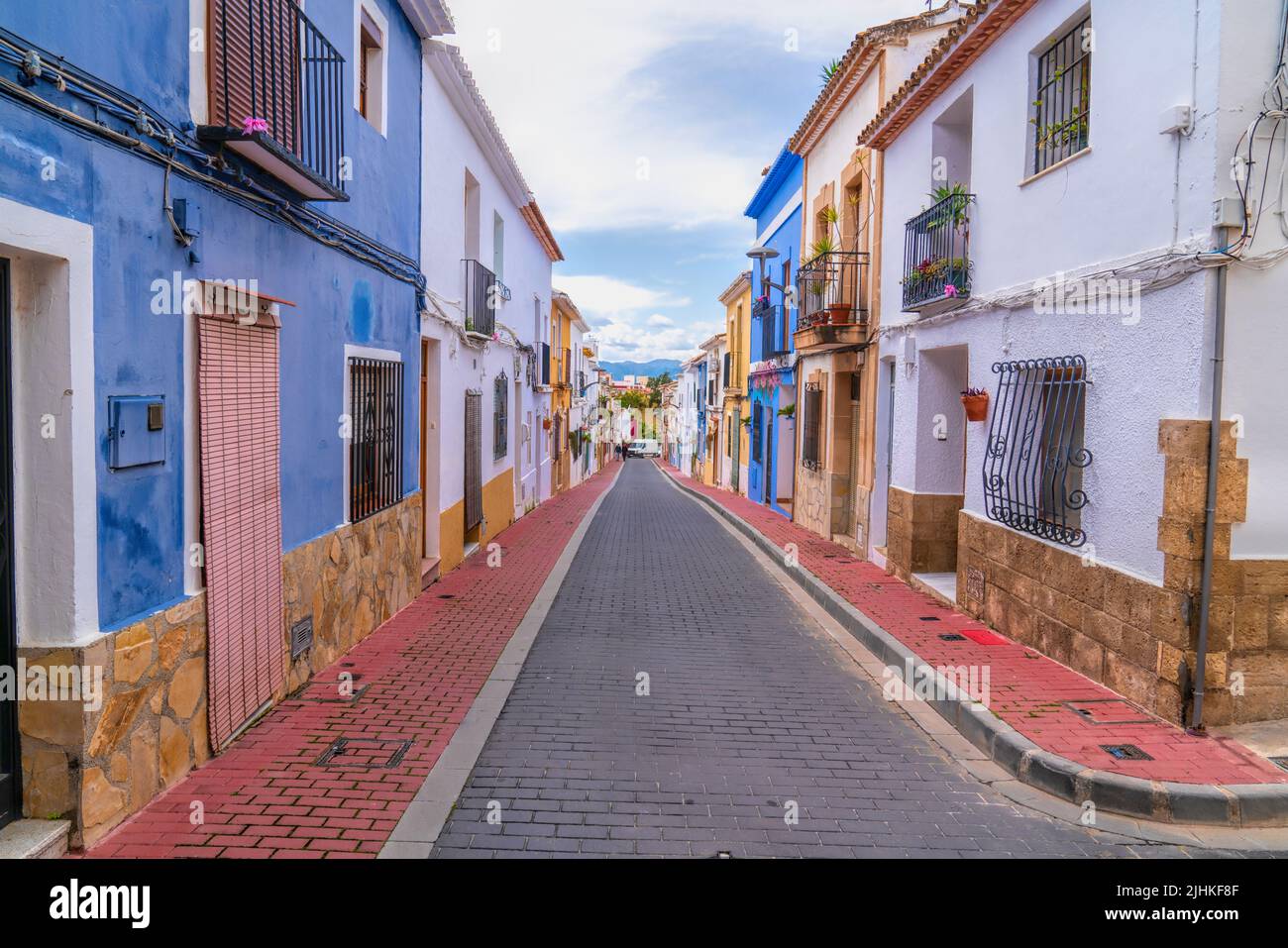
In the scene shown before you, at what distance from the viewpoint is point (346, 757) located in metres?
5.11

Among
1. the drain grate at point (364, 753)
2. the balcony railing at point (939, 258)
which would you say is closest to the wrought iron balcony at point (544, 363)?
the balcony railing at point (939, 258)

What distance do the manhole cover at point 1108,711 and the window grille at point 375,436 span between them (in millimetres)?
5765

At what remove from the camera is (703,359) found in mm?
43375

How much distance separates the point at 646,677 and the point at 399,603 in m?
3.18

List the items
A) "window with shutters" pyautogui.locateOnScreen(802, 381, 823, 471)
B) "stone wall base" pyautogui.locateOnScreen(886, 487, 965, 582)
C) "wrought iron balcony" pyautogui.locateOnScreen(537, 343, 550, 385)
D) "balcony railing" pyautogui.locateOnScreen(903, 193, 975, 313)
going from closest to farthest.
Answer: "balcony railing" pyautogui.locateOnScreen(903, 193, 975, 313), "stone wall base" pyautogui.locateOnScreen(886, 487, 965, 582), "window with shutters" pyautogui.locateOnScreen(802, 381, 823, 471), "wrought iron balcony" pyautogui.locateOnScreen(537, 343, 550, 385)

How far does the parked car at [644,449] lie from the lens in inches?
3670

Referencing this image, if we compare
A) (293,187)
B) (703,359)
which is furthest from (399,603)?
(703,359)

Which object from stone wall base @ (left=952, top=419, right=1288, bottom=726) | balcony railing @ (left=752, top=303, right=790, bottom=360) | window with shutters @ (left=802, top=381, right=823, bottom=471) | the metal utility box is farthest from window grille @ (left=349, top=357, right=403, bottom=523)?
balcony railing @ (left=752, top=303, right=790, bottom=360)

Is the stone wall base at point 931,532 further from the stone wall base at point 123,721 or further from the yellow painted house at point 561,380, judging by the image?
the yellow painted house at point 561,380

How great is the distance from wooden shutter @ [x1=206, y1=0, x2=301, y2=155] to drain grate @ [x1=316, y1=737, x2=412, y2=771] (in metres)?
3.60

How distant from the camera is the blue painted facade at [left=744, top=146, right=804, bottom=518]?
18.6 m

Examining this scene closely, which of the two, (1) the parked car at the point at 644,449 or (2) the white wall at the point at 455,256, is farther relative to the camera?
(1) the parked car at the point at 644,449

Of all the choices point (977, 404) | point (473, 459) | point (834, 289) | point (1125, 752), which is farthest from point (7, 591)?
point (834, 289)

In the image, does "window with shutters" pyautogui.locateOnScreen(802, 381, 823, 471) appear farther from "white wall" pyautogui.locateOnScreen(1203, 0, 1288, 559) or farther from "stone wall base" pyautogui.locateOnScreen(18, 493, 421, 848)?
"stone wall base" pyautogui.locateOnScreen(18, 493, 421, 848)
